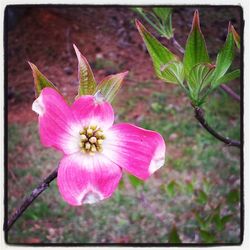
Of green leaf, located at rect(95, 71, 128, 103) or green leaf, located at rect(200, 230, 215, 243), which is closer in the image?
green leaf, located at rect(95, 71, 128, 103)

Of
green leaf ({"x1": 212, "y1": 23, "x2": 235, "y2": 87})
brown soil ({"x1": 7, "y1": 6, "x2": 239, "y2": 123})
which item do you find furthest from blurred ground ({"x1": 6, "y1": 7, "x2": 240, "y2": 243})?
green leaf ({"x1": 212, "y1": 23, "x2": 235, "y2": 87})

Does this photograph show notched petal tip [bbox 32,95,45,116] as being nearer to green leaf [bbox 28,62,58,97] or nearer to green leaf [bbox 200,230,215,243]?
green leaf [bbox 28,62,58,97]

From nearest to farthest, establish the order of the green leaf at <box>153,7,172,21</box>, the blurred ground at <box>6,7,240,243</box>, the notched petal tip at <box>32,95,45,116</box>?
the notched petal tip at <box>32,95,45,116</box> < the green leaf at <box>153,7,172,21</box> < the blurred ground at <box>6,7,240,243</box>

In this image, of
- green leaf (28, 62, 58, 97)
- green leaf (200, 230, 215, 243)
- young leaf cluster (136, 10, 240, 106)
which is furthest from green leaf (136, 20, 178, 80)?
green leaf (200, 230, 215, 243)

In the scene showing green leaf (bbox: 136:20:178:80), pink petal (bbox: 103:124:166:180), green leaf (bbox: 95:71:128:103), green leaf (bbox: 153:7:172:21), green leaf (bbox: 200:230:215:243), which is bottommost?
green leaf (bbox: 200:230:215:243)

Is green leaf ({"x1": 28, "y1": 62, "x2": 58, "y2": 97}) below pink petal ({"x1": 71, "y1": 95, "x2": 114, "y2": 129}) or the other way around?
the other way around

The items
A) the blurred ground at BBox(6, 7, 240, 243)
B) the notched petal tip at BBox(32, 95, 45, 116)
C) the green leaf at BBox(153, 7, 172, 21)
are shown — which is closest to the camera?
the notched petal tip at BBox(32, 95, 45, 116)

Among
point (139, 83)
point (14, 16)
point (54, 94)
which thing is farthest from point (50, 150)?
point (54, 94)
